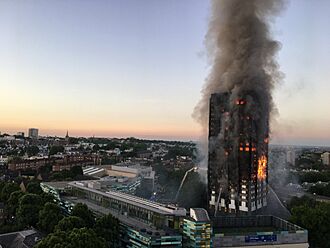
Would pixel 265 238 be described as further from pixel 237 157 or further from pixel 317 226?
pixel 237 157

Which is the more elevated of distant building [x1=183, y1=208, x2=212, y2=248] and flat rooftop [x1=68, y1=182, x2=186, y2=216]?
flat rooftop [x1=68, y1=182, x2=186, y2=216]

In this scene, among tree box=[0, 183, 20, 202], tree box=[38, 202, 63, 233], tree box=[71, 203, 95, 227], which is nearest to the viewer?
tree box=[71, 203, 95, 227]

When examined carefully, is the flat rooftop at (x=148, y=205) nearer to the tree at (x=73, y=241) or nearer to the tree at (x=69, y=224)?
the tree at (x=69, y=224)

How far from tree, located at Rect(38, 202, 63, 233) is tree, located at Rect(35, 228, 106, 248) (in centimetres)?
604

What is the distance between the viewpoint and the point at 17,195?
31.0 metres

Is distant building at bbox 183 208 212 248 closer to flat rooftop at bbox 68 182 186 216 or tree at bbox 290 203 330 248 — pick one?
flat rooftop at bbox 68 182 186 216

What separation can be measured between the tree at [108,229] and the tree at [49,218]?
386 centimetres

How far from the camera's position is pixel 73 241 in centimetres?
1730

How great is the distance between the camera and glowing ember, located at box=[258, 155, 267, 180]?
3394cm

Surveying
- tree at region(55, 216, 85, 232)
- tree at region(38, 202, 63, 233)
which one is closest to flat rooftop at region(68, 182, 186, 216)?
tree at region(55, 216, 85, 232)

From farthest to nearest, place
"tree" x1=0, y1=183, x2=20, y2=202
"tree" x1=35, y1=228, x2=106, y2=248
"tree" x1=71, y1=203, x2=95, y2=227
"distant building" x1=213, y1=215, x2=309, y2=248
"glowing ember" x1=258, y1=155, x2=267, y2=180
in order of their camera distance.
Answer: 1. "glowing ember" x1=258, y1=155, x2=267, y2=180
2. "tree" x1=0, y1=183, x2=20, y2=202
3. "tree" x1=71, y1=203, x2=95, y2=227
4. "distant building" x1=213, y1=215, x2=309, y2=248
5. "tree" x1=35, y1=228, x2=106, y2=248

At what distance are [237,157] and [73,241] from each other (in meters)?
19.5

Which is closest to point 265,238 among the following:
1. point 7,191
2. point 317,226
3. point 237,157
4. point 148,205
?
→ point 317,226

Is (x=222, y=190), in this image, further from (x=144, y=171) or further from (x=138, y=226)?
(x=144, y=171)
